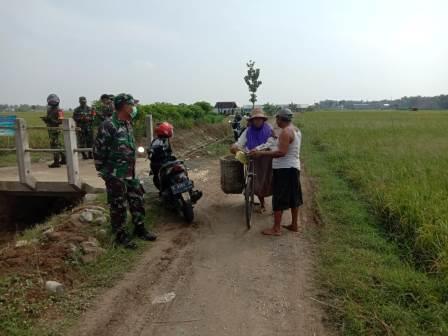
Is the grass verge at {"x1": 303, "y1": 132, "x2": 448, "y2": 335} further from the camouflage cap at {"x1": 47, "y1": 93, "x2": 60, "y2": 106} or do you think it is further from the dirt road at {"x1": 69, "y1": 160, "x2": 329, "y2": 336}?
the camouflage cap at {"x1": 47, "y1": 93, "x2": 60, "y2": 106}

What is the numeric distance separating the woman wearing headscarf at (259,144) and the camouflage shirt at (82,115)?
6.29 meters

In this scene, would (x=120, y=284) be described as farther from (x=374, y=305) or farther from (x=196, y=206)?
(x=196, y=206)

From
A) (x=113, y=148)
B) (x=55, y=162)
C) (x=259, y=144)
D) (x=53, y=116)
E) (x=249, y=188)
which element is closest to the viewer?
(x=113, y=148)

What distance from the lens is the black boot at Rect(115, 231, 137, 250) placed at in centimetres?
478

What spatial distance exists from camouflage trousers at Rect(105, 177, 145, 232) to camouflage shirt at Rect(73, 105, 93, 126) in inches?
254

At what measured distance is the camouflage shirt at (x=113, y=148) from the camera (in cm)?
457

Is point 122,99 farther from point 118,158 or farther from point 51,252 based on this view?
point 51,252

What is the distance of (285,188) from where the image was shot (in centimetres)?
523

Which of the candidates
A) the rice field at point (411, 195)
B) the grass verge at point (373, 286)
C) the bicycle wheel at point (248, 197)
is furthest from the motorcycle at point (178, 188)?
the rice field at point (411, 195)

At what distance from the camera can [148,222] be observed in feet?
19.1

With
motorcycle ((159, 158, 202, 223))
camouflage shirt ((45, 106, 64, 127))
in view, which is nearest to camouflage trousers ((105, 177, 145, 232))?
motorcycle ((159, 158, 202, 223))

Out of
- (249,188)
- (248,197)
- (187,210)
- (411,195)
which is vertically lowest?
(187,210)

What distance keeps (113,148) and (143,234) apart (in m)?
1.29

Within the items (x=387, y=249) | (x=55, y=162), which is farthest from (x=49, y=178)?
(x=387, y=249)
